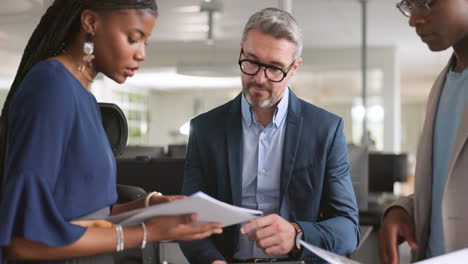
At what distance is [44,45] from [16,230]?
0.42 m

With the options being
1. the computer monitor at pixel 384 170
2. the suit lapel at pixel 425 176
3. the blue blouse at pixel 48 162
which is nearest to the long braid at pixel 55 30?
the blue blouse at pixel 48 162

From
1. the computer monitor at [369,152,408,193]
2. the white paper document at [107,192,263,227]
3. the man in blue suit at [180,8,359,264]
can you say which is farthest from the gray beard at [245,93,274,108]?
the computer monitor at [369,152,408,193]

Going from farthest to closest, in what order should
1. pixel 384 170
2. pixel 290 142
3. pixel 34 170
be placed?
pixel 384 170 → pixel 290 142 → pixel 34 170

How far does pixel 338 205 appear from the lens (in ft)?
5.10

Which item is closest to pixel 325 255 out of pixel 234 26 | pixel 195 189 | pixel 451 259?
pixel 451 259

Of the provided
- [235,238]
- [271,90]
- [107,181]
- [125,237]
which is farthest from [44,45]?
[235,238]

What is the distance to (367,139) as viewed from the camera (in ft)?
22.9

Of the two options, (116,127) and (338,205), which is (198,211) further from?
(338,205)

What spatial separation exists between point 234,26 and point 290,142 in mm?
5549

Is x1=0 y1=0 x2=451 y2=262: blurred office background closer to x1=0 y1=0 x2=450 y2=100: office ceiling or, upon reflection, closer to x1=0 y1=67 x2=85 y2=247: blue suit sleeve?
x1=0 y1=0 x2=450 y2=100: office ceiling

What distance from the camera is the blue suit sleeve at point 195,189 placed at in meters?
1.44

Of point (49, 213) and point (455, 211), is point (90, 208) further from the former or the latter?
point (455, 211)

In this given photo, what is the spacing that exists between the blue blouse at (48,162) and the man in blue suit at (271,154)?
1.88 ft

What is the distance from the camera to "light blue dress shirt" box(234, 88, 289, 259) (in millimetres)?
1586
